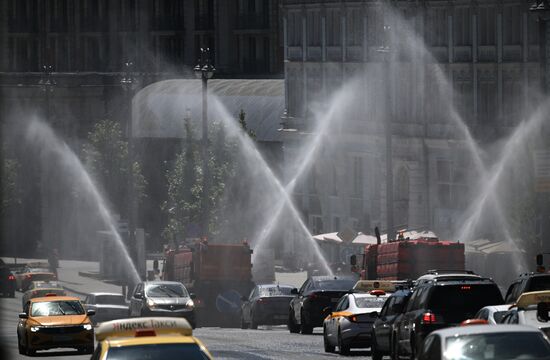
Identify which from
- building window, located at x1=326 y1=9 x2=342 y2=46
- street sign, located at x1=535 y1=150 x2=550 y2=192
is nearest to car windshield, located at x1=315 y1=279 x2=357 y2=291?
street sign, located at x1=535 y1=150 x2=550 y2=192

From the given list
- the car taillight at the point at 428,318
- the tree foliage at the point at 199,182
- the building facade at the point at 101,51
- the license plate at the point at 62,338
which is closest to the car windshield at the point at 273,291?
the license plate at the point at 62,338

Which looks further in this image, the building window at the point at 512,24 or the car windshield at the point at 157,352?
the building window at the point at 512,24

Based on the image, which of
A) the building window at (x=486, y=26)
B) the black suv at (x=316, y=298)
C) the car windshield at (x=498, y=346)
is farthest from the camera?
the building window at (x=486, y=26)

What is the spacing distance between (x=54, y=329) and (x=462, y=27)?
43.5 m

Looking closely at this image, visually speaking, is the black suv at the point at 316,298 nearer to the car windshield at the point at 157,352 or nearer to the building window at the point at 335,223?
the car windshield at the point at 157,352

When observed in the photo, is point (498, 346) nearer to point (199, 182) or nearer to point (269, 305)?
point (269, 305)

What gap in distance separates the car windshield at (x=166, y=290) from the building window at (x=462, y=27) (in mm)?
34020

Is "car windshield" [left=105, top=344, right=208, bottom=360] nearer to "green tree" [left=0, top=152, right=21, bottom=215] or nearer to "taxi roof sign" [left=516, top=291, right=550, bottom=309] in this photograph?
"taxi roof sign" [left=516, top=291, right=550, bottom=309]

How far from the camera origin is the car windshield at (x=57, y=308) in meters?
43.8

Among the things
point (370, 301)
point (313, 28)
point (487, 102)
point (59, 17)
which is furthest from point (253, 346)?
point (59, 17)

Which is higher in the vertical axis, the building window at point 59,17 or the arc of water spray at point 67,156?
the building window at point 59,17

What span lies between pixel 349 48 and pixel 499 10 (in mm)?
13327

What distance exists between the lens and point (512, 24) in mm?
79875

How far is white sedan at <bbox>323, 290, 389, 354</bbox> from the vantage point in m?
39.2
